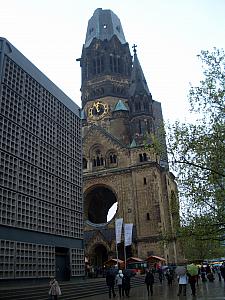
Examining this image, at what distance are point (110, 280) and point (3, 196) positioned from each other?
27.8ft

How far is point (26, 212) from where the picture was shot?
2319 centimetres

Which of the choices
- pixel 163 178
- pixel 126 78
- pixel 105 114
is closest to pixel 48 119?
pixel 163 178

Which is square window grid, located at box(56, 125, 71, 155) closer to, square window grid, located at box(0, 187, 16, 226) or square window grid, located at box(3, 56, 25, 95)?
square window grid, located at box(3, 56, 25, 95)

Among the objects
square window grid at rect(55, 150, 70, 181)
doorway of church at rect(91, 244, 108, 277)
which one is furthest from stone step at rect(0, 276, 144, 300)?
doorway of church at rect(91, 244, 108, 277)

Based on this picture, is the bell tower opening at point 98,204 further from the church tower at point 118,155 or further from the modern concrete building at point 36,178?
the modern concrete building at point 36,178

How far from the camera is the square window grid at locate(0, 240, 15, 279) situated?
790 inches

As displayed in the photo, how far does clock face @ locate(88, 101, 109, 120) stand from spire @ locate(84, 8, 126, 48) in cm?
1339

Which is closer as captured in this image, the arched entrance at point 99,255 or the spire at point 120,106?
the arched entrance at point 99,255

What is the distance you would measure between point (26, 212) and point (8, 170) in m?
3.27

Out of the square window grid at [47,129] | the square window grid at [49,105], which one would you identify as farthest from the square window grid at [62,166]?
the square window grid at [49,105]

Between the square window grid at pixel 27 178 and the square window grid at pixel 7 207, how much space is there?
1.06 meters

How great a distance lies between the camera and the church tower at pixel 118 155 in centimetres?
4750

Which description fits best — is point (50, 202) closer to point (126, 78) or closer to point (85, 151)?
point (85, 151)

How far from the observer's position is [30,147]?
979 inches
